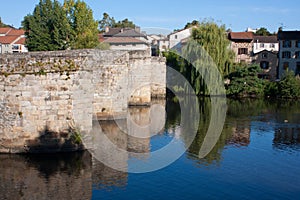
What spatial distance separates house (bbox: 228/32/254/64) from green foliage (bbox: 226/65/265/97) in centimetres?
1616

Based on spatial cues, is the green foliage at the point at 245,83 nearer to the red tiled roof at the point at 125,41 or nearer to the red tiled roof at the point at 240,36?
the red tiled roof at the point at 240,36

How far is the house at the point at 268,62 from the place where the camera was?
215 feet

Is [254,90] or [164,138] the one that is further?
[254,90]

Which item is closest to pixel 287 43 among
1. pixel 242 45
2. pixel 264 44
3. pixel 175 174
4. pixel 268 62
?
pixel 268 62

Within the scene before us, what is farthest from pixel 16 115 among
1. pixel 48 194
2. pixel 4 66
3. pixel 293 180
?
pixel 293 180

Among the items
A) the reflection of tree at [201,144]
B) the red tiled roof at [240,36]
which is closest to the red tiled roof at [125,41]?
the red tiled roof at [240,36]

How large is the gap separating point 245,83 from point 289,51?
17.3 metres

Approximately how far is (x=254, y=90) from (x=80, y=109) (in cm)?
3900

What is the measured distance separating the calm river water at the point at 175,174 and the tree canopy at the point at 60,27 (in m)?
A: 29.6

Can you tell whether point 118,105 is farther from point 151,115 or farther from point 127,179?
point 127,179

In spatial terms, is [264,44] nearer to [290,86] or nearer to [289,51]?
[289,51]

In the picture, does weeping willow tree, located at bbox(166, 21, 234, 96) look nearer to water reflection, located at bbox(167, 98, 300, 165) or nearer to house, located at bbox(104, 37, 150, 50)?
water reflection, located at bbox(167, 98, 300, 165)

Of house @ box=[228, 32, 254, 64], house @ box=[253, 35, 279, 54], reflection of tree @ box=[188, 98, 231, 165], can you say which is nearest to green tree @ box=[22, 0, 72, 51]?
reflection of tree @ box=[188, 98, 231, 165]

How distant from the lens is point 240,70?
52.7 metres
